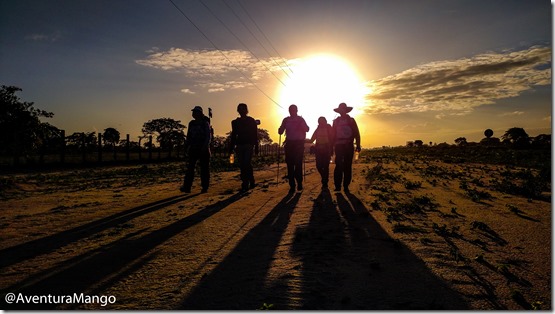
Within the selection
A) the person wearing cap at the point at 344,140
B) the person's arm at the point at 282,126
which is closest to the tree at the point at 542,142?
the person wearing cap at the point at 344,140

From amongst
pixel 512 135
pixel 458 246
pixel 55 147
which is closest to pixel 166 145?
pixel 55 147

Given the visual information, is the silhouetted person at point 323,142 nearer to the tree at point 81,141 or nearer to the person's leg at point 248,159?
the person's leg at point 248,159

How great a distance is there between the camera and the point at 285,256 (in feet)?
14.0

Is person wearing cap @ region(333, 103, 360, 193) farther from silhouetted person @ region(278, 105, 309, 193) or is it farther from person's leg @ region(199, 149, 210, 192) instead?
person's leg @ region(199, 149, 210, 192)

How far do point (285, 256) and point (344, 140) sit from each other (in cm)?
652

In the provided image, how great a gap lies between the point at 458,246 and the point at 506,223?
2.01 meters

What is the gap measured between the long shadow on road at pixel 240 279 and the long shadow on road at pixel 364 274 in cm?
39

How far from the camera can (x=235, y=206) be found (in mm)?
8016

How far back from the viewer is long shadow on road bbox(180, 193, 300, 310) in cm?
305

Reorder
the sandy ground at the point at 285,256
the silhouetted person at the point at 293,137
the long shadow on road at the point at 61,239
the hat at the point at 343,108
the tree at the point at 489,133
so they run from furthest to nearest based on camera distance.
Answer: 1. the tree at the point at 489,133
2. the silhouetted person at the point at 293,137
3. the hat at the point at 343,108
4. the long shadow on road at the point at 61,239
5. the sandy ground at the point at 285,256

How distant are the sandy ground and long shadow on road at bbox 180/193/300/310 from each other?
0.01 metres

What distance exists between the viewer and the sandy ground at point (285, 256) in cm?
313

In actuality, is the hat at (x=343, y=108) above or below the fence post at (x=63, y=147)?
above

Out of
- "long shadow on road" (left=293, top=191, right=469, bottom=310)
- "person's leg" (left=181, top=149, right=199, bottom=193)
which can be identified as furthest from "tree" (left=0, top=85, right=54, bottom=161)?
"long shadow on road" (left=293, top=191, right=469, bottom=310)
